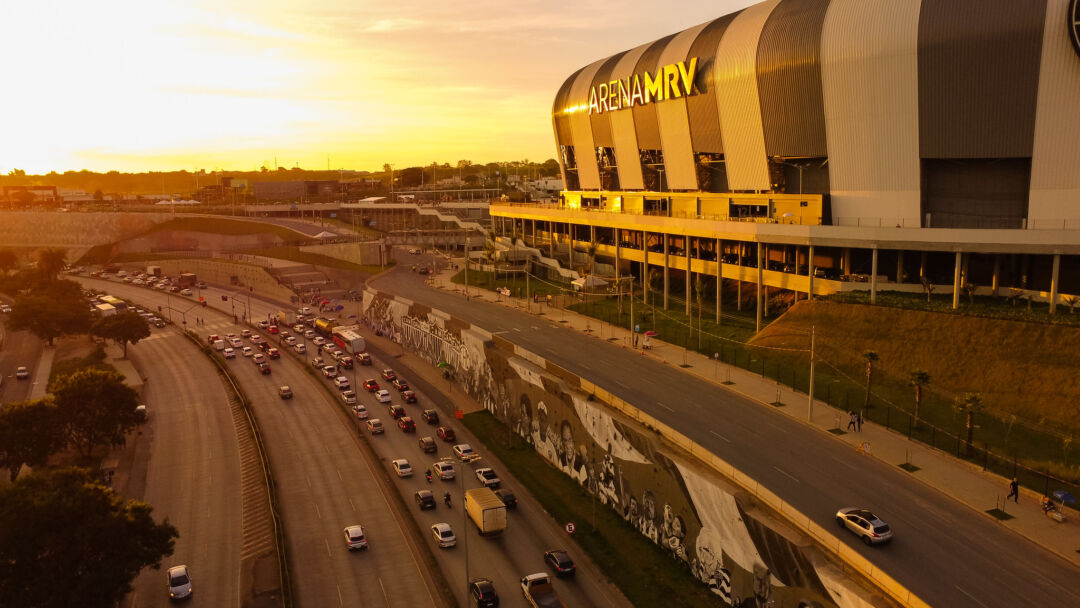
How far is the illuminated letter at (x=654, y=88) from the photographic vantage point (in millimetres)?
94375

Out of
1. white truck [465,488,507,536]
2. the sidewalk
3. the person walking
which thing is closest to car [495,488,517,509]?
white truck [465,488,507,536]

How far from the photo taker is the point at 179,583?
136ft

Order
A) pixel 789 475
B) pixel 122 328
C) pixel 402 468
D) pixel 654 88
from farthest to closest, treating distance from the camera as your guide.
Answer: pixel 654 88
pixel 122 328
pixel 402 468
pixel 789 475

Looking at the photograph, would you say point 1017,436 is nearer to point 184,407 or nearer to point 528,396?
point 528,396

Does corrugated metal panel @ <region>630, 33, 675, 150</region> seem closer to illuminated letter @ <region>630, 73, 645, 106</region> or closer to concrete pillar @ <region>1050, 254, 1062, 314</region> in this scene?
illuminated letter @ <region>630, 73, 645, 106</region>

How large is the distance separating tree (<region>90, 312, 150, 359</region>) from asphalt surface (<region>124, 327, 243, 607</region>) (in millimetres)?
3660

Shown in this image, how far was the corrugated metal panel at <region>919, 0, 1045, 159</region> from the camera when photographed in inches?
2295

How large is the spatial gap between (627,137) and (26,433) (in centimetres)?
8153

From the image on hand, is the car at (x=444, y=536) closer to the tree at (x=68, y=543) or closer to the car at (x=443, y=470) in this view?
the car at (x=443, y=470)

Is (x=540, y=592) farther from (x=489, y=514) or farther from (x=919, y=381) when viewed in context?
(x=919, y=381)

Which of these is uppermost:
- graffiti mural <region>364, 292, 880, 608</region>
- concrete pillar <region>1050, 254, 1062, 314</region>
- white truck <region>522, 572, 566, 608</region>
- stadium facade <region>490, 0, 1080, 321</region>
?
stadium facade <region>490, 0, 1080, 321</region>

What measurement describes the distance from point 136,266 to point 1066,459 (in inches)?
7594

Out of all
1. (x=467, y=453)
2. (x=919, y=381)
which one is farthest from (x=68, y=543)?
(x=919, y=381)

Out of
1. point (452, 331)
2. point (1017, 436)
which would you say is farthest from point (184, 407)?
point (1017, 436)
